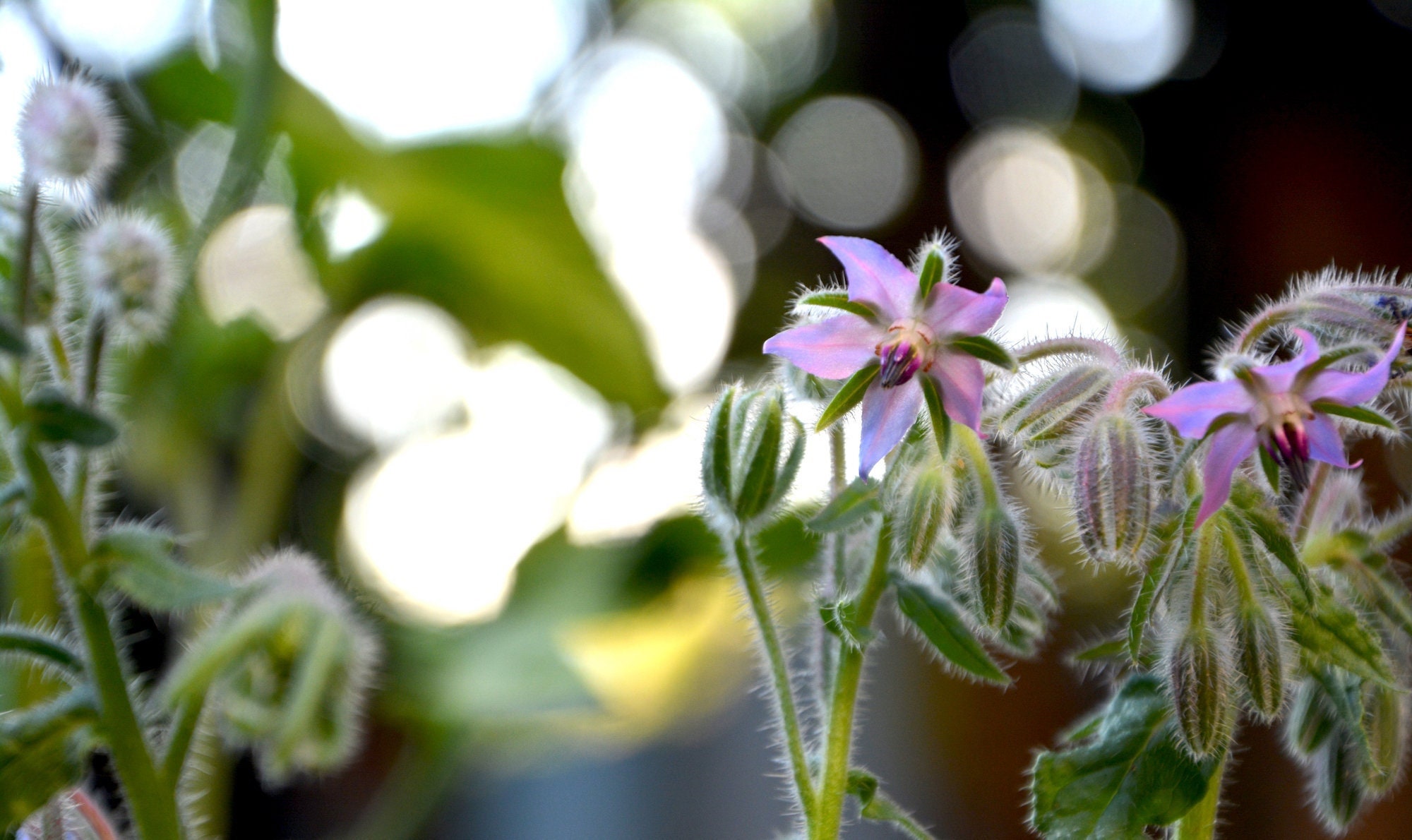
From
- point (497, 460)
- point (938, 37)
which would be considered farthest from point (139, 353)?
point (938, 37)

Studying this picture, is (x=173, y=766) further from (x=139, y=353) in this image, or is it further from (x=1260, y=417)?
(x=139, y=353)

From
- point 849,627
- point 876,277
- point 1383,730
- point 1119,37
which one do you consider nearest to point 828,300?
point 876,277

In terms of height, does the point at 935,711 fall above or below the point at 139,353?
below

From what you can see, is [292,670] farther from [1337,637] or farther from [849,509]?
[1337,637]

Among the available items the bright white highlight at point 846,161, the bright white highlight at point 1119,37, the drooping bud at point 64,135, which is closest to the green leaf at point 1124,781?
the drooping bud at point 64,135

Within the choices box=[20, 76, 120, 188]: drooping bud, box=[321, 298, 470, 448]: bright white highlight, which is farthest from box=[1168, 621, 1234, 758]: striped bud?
box=[321, 298, 470, 448]: bright white highlight

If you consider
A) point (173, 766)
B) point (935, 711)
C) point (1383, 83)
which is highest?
point (1383, 83)

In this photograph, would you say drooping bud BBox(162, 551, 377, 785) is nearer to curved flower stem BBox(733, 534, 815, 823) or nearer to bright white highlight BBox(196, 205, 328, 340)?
curved flower stem BBox(733, 534, 815, 823)

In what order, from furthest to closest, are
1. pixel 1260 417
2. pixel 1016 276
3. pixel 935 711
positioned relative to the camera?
pixel 1016 276 < pixel 935 711 < pixel 1260 417
